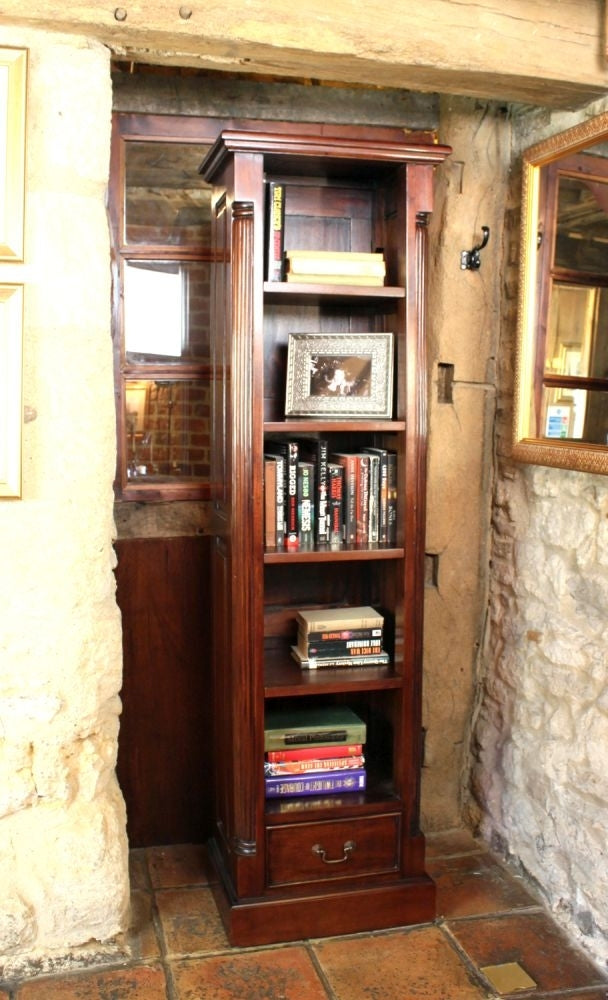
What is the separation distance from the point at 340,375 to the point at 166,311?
2.09 feet

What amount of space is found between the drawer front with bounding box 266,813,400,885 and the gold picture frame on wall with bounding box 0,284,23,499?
1.17 meters

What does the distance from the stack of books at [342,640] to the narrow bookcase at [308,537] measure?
37 mm

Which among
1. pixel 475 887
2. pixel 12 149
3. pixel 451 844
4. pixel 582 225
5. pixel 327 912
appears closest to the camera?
pixel 12 149

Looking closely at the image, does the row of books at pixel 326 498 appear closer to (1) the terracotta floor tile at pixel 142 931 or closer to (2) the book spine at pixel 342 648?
(2) the book spine at pixel 342 648

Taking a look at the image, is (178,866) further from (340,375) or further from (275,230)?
(275,230)

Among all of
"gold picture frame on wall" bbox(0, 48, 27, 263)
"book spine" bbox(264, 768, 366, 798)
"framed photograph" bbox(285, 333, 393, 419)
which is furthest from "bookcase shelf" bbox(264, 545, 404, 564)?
"gold picture frame on wall" bbox(0, 48, 27, 263)

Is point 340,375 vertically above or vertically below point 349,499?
above

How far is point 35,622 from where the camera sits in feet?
7.98

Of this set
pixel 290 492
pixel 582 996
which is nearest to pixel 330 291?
pixel 290 492

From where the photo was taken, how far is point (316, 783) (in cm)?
274

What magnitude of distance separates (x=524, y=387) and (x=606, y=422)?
39 centimetres

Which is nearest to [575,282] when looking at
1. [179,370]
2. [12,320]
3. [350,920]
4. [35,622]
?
[179,370]

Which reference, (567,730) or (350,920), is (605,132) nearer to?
(567,730)

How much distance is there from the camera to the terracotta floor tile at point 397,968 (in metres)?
2.41
